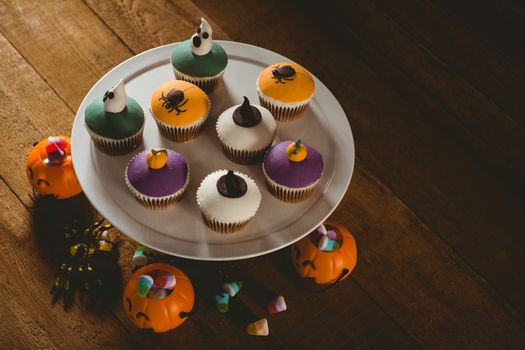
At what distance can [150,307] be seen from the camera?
5.01 feet

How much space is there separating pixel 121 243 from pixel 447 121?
1296 mm

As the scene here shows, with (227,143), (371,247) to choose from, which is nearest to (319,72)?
(371,247)

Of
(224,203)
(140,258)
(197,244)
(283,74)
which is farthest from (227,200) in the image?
(140,258)

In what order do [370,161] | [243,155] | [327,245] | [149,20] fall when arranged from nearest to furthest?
[243,155]
[327,245]
[370,161]
[149,20]

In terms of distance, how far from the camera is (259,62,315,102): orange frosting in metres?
1.50

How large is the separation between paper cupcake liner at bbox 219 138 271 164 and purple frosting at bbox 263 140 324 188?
0.05m

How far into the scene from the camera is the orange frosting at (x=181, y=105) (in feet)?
4.71

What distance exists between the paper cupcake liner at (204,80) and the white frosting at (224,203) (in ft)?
0.96

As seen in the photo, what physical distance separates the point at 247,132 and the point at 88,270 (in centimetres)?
68

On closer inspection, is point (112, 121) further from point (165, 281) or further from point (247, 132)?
point (165, 281)

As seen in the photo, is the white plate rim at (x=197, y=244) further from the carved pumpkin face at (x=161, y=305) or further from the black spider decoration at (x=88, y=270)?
the black spider decoration at (x=88, y=270)

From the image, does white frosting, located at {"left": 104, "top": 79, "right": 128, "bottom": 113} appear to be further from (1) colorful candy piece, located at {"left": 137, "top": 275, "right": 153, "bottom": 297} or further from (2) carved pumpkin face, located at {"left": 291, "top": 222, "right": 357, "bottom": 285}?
(2) carved pumpkin face, located at {"left": 291, "top": 222, "right": 357, "bottom": 285}

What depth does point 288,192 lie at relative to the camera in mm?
1418

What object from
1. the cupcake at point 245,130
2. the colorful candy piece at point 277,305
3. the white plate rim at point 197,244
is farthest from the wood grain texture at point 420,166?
the cupcake at point 245,130
